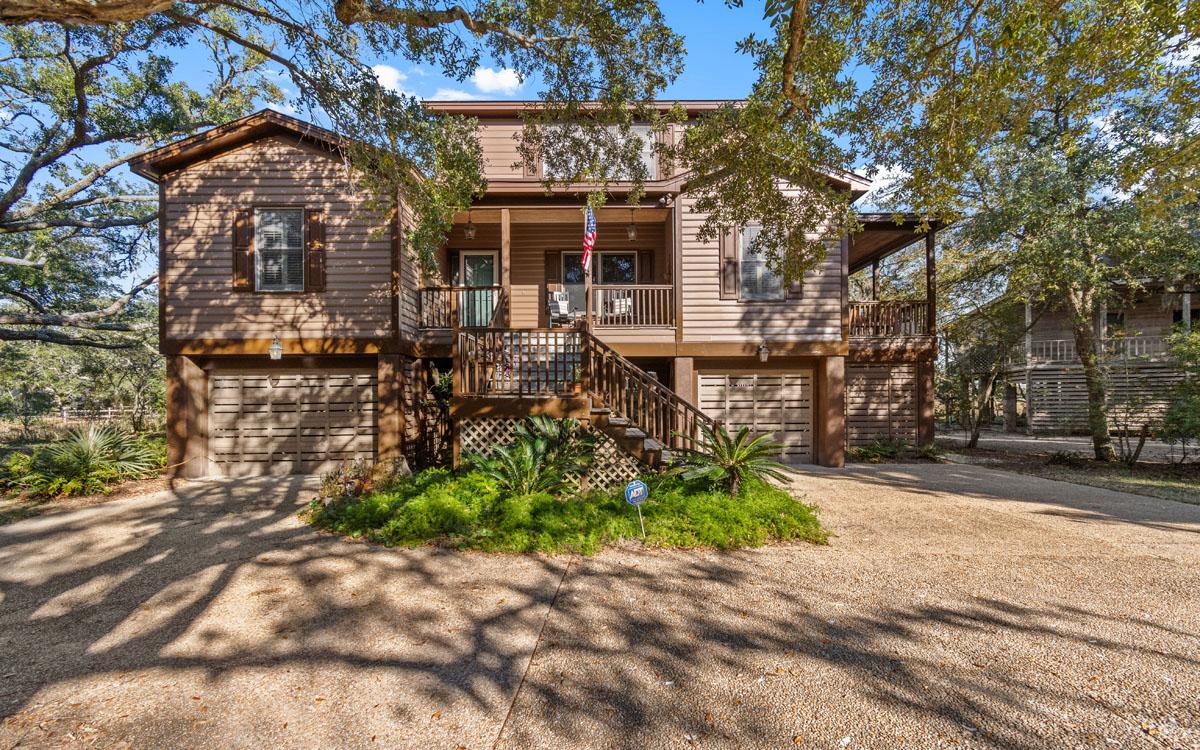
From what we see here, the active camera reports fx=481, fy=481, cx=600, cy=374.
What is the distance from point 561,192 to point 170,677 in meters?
8.72

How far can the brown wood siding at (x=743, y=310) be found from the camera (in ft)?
32.5

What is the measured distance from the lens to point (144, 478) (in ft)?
27.0

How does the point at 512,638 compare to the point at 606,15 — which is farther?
the point at 606,15

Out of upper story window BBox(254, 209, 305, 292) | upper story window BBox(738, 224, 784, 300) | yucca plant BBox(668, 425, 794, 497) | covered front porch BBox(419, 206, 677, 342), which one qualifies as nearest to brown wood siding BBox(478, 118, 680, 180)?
covered front porch BBox(419, 206, 677, 342)

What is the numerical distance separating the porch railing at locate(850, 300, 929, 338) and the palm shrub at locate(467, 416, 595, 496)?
27.4 feet

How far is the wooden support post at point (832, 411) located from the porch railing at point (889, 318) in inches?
94.9

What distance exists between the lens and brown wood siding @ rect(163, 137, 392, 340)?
28.7ft

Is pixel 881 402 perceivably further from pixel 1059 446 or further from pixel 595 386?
pixel 595 386

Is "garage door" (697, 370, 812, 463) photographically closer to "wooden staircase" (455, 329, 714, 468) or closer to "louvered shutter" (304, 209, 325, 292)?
"wooden staircase" (455, 329, 714, 468)

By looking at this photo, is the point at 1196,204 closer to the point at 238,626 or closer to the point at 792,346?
the point at 792,346

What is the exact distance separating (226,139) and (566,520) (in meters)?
9.29

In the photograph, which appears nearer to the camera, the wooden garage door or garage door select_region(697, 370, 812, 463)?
garage door select_region(697, 370, 812, 463)

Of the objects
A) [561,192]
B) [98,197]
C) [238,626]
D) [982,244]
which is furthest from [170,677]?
[98,197]

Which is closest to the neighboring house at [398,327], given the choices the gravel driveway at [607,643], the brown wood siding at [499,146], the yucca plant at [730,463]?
the yucca plant at [730,463]
